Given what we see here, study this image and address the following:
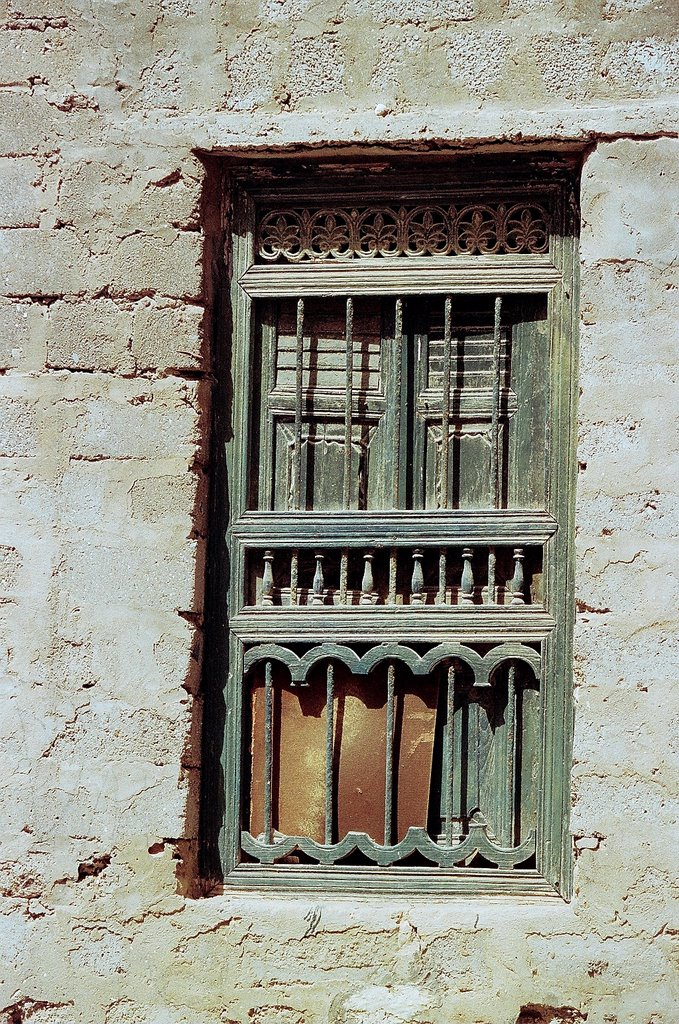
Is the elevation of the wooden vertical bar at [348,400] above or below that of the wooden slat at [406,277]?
below

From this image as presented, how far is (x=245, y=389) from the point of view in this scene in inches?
142

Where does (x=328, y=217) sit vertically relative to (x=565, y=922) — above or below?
above

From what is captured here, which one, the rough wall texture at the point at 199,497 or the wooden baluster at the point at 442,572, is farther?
the wooden baluster at the point at 442,572

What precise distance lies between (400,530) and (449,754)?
67cm

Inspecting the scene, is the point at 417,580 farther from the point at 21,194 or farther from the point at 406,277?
the point at 21,194

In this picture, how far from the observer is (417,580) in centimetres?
349

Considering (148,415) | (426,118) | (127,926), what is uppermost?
(426,118)

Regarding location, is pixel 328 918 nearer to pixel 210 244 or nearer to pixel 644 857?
pixel 644 857

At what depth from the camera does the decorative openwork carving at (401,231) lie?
11.7 feet

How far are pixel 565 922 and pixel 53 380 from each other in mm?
2133

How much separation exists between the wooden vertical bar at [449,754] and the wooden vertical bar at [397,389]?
1.83ft

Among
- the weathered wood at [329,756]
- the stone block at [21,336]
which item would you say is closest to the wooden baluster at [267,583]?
the weathered wood at [329,756]

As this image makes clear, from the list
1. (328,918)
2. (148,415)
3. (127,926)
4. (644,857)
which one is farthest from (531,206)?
(127,926)

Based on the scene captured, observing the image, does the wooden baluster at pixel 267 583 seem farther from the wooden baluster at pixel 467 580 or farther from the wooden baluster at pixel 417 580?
the wooden baluster at pixel 467 580
